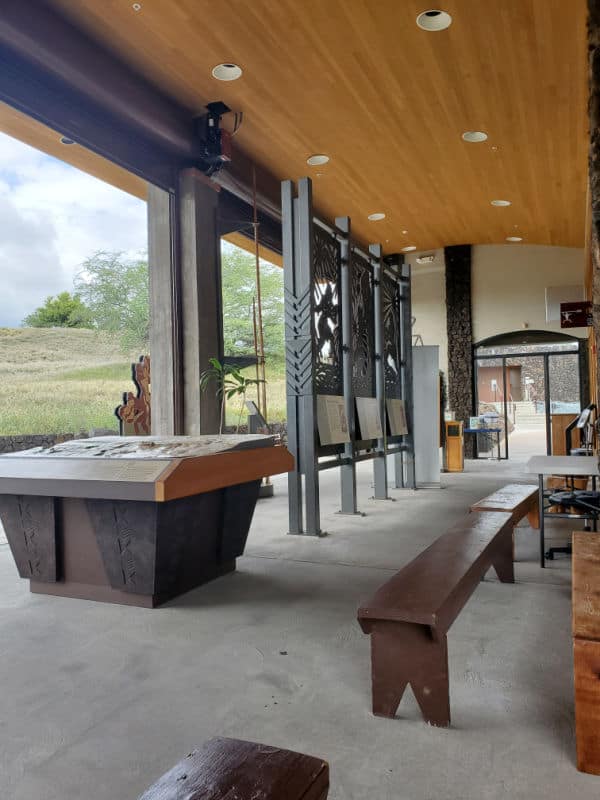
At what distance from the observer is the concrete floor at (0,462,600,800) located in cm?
169

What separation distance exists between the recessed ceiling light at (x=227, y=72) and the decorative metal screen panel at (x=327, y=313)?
1.56 m

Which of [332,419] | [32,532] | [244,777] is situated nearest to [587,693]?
[244,777]

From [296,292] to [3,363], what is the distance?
248 cm

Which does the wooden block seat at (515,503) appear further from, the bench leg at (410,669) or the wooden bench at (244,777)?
the wooden bench at (244,777)

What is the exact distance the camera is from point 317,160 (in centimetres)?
779

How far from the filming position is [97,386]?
6.27 meters

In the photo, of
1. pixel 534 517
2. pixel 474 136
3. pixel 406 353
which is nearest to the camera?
pixel 534 517

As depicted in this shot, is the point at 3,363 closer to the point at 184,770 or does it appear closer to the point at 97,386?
the point at 97,386

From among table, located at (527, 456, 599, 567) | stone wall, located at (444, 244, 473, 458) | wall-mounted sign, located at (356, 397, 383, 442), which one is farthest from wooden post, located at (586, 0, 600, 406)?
stone wall, located at (444, 244, 473, 458)

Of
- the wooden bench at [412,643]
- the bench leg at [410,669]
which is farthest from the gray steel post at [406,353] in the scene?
the bench leg at [410,669]

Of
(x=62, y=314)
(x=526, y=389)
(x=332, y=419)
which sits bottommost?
(x=332, y=419)

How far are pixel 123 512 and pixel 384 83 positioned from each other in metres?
4.70

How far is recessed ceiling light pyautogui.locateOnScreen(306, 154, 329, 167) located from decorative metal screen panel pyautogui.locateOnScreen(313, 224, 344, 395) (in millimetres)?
2238

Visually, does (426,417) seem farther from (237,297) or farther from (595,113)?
(595,113)
